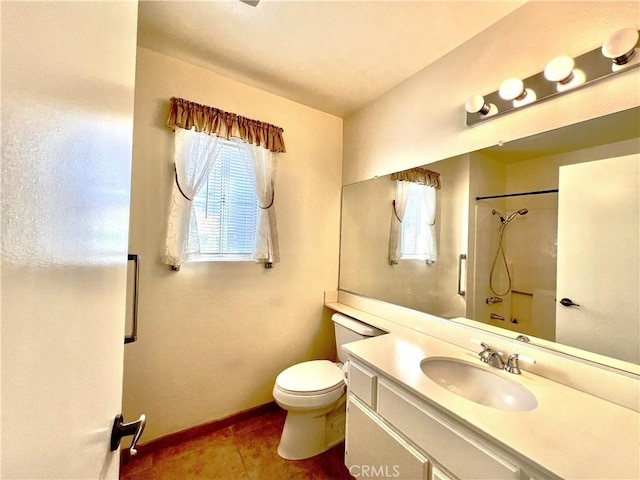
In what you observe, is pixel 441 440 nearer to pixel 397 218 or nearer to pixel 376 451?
pixel 376 451

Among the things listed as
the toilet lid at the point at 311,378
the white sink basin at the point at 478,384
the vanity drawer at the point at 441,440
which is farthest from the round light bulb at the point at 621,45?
the toilet lid at the point at 311,378

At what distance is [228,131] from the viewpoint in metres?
1.70

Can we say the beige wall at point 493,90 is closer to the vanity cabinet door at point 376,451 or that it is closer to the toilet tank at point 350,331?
the toilet tank at point 350,331

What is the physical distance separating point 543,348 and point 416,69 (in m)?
1.66

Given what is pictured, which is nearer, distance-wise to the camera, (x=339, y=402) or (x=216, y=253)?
(x=339, y=402)

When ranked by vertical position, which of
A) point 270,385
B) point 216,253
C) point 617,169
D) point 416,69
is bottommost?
point 270,385

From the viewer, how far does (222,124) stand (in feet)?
5.50

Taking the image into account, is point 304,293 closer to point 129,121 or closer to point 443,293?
point 443,293

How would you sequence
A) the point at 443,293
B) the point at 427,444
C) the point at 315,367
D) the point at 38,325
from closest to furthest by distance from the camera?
1. the point at 38,325
2. the point at 427,444
3. the point at 443,293
4. the point at 315,367

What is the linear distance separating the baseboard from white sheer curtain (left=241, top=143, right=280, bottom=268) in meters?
1.09

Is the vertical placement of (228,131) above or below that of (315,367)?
above

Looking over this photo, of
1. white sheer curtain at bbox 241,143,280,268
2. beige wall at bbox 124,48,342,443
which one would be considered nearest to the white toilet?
beige wall at bbox 124,48,342,443

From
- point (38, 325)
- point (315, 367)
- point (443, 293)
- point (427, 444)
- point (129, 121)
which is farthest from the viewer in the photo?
point (315, 367)

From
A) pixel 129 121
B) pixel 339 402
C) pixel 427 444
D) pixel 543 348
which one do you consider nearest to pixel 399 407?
pixel 427 444
